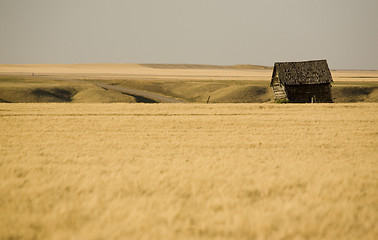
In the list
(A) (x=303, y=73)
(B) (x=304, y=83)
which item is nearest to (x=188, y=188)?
(B) (x=304, y=83)

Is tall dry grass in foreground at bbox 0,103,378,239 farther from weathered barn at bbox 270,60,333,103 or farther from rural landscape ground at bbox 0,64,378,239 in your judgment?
weathered barn at bbox 270,60,333,103

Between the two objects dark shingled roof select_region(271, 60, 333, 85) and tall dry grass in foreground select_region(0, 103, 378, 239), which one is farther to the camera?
dark shingled roof select_region(271, 60, 333, 85)

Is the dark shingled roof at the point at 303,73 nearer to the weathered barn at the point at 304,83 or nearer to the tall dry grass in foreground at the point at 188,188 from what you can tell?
the weathered barn at the point at 304,83

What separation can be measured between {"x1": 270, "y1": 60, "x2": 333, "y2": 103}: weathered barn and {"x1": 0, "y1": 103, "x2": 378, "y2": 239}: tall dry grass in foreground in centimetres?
3015

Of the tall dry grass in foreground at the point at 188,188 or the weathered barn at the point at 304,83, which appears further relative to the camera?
the weathered barn at the point at 304,83

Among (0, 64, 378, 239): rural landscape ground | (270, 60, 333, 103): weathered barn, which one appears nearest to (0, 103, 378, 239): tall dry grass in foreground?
(0, 64, 378, 239): rural landscape ground

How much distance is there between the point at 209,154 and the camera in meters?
13.6

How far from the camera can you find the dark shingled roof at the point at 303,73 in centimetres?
4666

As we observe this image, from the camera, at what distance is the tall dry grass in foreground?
6.16 metres

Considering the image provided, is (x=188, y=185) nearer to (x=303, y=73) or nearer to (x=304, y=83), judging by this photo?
(x=304, y=83)

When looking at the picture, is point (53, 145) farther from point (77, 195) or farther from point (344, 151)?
point (344, 151)

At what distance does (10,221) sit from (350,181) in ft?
24.7

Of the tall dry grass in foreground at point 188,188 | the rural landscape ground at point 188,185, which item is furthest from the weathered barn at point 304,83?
the tall dry grass in foreground at point 188,188

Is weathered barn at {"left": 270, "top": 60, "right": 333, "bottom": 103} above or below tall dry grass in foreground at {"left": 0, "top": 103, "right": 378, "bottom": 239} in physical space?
above
